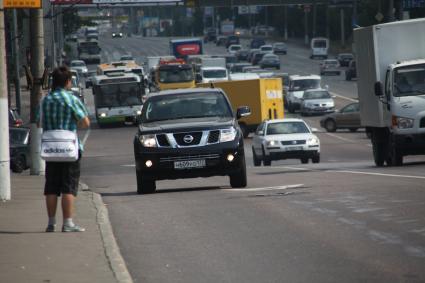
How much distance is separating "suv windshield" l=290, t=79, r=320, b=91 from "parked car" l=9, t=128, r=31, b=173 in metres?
36.3

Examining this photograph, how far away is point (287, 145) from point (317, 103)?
1324 inches

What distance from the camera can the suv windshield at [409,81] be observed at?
28.2 meters

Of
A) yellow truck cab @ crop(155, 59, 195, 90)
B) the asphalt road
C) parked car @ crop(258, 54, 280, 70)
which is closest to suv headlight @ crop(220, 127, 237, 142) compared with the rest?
the asphalt road

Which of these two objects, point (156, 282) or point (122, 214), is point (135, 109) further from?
point (156, 282)

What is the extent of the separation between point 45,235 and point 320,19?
149 metres

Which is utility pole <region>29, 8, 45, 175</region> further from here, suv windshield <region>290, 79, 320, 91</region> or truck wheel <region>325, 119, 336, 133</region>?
suv windshield <region>290, 79, 320, 91</region>

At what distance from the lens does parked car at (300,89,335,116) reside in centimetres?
7231

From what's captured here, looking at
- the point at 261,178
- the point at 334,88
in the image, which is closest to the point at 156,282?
the point at 261,178

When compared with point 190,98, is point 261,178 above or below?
below

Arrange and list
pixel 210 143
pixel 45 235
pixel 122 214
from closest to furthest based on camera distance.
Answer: pixel 45 235
pixel 122 214
pixel 210 143

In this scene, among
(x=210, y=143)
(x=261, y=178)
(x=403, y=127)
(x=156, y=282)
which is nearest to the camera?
(x=156, y=282)

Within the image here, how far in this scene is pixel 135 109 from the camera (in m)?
66.9

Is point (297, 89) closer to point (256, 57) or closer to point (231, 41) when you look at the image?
point (256, 57)

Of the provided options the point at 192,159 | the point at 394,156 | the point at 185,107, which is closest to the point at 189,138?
the point at 192,159
